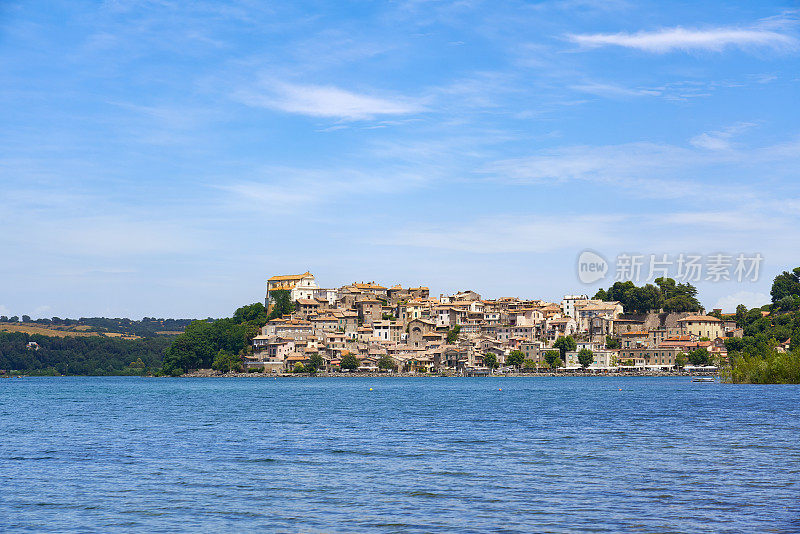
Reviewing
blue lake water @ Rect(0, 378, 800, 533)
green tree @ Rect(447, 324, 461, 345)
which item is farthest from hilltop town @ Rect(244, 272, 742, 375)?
blue lake water @ Rect(0, 378, 800, 533)

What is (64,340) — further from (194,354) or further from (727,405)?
(727,405)

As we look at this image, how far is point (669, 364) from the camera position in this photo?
14800 cm

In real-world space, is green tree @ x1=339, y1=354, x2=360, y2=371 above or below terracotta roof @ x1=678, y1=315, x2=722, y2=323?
below

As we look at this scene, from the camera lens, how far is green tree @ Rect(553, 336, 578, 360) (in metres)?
150

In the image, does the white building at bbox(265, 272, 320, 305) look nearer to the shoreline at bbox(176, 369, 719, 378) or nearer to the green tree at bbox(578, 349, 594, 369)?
the shoreline at bbox(176, 369, 719, 378)

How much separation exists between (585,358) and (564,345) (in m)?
4.31

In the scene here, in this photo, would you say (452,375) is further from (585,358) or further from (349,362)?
(585,358)

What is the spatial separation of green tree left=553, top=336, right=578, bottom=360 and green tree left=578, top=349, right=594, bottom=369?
211 cm

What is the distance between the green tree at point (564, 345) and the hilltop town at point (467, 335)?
0.17 meters

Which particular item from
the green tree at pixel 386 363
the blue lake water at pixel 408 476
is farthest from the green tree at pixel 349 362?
the blue lake water at pixel 408 476

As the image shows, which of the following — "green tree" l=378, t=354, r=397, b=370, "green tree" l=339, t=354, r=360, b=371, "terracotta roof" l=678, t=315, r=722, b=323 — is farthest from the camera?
"terracotta roof" l=678, t=315, r=722, b=323

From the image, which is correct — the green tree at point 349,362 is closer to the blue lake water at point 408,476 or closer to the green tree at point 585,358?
the green tree at point 585,358

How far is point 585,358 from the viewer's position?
484 ft

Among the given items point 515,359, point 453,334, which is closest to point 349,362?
point 453,334
